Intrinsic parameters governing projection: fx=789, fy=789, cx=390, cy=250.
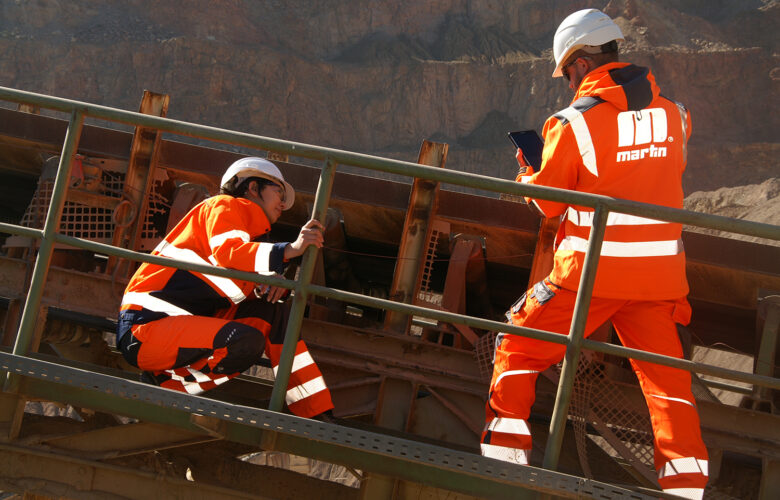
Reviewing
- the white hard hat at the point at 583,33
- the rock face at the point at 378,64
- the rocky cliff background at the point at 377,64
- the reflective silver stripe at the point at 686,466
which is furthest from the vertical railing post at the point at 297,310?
the rock face at the point at 378,64

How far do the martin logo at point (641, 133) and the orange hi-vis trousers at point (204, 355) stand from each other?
1.68 m

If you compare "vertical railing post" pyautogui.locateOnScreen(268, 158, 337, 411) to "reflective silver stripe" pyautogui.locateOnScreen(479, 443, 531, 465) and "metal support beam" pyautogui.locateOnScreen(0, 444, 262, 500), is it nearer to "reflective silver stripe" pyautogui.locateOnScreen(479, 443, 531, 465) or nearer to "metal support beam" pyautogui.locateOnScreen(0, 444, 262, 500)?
"metal support beam" pyautogui.locateOnScreen(0, 444, 262, 500)

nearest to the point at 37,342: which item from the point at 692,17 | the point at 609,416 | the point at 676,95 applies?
the point at 609,416

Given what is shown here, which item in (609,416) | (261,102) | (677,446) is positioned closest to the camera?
(677,446)

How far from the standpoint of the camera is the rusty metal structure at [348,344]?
3.17m

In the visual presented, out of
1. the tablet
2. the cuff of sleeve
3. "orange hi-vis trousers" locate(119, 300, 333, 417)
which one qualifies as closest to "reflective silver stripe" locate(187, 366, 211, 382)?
"orange hi-vis trousers" locate(119, 300, 333, 417)

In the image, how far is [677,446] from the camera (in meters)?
3.12

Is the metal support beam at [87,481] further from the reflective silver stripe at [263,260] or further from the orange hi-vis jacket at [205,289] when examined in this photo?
the reflective silver stripe at [263,260]

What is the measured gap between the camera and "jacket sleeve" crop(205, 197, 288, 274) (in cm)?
327

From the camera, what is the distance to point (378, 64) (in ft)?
89.9

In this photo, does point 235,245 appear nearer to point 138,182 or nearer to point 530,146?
point 530,146

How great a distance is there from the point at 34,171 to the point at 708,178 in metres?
20.7

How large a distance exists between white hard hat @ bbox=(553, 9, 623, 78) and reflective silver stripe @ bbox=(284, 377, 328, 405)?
1.73 m

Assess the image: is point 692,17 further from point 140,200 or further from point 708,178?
point 140,200
